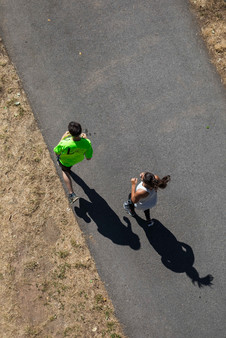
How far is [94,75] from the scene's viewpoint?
8.01m

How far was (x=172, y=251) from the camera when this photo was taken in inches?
285

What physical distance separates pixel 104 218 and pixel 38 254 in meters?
1.62

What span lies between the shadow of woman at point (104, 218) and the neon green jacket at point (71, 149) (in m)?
1.05

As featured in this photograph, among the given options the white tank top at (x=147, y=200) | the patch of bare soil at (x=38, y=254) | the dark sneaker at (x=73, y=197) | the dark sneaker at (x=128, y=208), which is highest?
the white tank top at (x=147, y=200)

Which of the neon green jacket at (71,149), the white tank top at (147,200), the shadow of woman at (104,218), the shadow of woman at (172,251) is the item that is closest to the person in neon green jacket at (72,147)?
the neon green jacket at (71,149)

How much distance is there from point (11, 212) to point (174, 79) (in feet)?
15.8

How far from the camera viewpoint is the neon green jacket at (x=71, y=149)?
6.26 metres

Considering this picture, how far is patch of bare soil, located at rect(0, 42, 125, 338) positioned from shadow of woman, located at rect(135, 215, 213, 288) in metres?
1.42

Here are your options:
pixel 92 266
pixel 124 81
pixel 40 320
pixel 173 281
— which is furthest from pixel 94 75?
pixel 40 320

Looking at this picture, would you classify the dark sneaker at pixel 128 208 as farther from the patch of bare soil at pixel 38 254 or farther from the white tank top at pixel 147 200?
the patch of bare soil at pixel 38 254

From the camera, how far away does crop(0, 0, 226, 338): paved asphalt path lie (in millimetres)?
7051

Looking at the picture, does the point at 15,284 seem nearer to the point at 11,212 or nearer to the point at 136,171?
the point at 11,212

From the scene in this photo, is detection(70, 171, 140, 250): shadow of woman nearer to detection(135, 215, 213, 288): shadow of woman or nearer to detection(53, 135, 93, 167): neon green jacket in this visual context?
detection(135, 215, 213, 288): shadow of woman

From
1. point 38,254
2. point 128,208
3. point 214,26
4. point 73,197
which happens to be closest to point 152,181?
point 128,208
